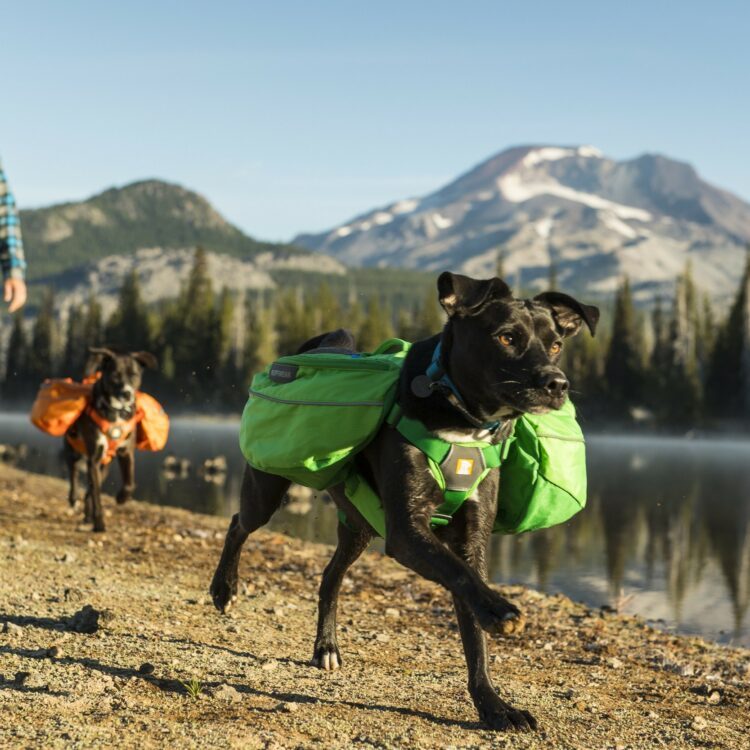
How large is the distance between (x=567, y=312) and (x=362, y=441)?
1.51m

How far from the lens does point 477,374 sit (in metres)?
6.32

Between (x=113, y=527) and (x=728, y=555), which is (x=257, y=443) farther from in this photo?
(x=728, y=555)

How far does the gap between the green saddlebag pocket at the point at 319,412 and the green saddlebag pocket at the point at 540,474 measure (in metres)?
0.99

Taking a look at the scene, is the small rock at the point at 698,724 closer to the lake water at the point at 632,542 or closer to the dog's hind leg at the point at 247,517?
the dog's hind leg at the point at 247,517

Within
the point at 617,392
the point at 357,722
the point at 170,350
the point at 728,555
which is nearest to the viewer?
the point at 357,722

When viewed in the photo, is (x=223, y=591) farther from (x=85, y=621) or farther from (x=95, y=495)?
(x=95, y=495)

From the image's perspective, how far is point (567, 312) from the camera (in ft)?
22.1

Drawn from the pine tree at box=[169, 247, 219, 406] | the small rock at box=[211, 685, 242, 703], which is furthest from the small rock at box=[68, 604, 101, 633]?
the pine tree at box=[169, 247, 219, 406]

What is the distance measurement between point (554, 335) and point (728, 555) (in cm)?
1832

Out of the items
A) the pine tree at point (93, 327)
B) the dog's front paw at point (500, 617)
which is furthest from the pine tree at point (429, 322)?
the dog's front paw at point (500, 617)

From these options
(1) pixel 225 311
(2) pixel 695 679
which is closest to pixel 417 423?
(2) pixel 695 679

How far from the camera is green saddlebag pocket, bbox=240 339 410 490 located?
688 cm

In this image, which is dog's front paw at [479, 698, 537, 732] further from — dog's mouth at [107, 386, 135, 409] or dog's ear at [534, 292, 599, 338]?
dog's mouth at [107, 386, 135, 409]

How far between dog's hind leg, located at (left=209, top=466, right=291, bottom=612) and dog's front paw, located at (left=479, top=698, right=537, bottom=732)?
2.43m
